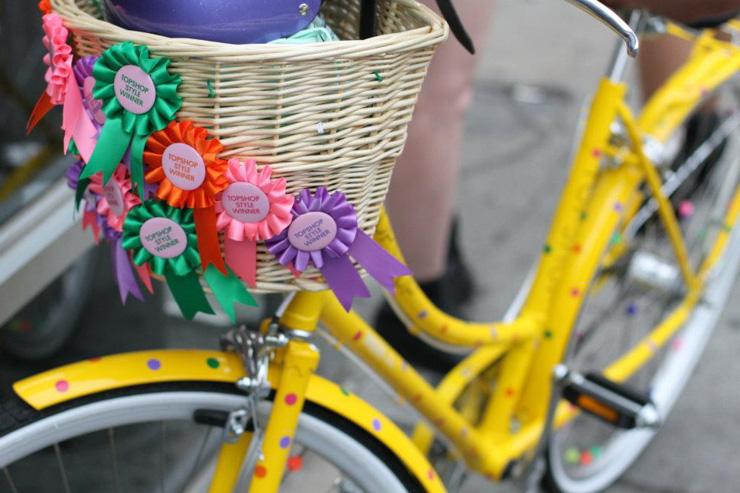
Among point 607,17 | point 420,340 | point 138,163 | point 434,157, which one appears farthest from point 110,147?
point 420,340

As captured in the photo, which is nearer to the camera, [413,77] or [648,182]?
[413,77]

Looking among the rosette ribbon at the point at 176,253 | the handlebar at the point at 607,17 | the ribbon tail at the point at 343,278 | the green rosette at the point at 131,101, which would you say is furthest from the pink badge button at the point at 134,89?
the handlebar at the point at 607,17

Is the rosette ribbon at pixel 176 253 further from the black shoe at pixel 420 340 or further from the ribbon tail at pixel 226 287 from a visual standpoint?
the black shoe at pixel 420 340

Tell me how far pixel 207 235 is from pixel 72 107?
19 centimetres

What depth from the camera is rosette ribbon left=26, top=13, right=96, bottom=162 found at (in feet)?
Answer: 3.03

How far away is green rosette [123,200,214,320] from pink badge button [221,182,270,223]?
5 cm

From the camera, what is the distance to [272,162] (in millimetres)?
908

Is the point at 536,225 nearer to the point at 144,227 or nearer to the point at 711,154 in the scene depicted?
the point at 711,154

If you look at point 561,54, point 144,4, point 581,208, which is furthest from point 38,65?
point 561,54

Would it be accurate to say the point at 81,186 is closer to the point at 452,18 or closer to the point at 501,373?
the point at 452,18

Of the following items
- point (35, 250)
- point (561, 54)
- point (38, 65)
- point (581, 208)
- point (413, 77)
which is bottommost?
point (561, 54)

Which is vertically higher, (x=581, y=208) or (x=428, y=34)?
(x=428, y=34)

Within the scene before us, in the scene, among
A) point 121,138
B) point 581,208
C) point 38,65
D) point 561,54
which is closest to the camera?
point 121,138

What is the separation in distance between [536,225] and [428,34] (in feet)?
7.24
